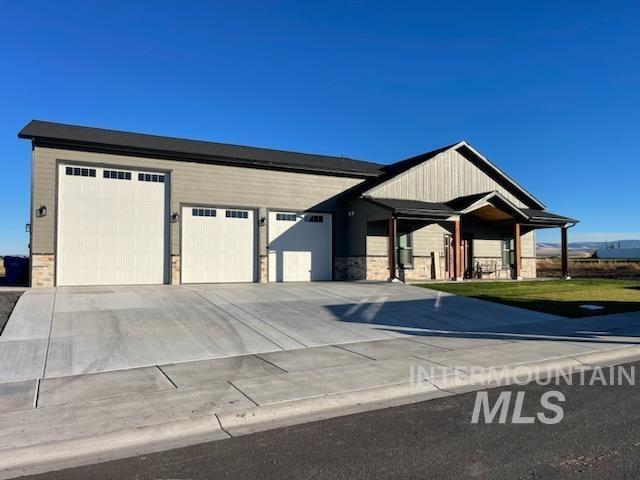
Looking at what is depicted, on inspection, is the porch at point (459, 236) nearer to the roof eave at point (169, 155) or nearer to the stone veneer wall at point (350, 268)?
→ the stone veneer wall at point (350, 268)

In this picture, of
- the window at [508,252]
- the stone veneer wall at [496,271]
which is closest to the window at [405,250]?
the stone veneer wall at [496,271]

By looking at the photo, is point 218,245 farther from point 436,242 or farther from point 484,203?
point 484,203

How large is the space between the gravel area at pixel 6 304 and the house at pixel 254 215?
240 cm

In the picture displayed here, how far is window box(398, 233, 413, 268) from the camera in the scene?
75.0 feet

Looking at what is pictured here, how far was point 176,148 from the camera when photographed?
20.0 m

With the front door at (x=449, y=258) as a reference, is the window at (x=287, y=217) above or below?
above

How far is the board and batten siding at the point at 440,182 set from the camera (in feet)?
74.7

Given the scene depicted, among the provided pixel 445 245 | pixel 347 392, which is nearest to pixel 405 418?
pixel 347 392

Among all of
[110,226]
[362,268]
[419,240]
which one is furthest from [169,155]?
[419,240]

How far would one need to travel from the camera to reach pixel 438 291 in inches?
720

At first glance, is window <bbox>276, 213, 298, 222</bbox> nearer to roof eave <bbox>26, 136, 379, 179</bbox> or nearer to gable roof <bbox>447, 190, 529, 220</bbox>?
roof eave <bbox>26, 136, 379, 179</bbox>

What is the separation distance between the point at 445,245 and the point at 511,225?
157 inches

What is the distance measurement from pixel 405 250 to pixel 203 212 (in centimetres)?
936

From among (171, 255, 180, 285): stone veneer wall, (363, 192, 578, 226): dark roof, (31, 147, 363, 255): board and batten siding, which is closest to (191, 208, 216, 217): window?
(31, 147, 363, 255): board and batten siding
